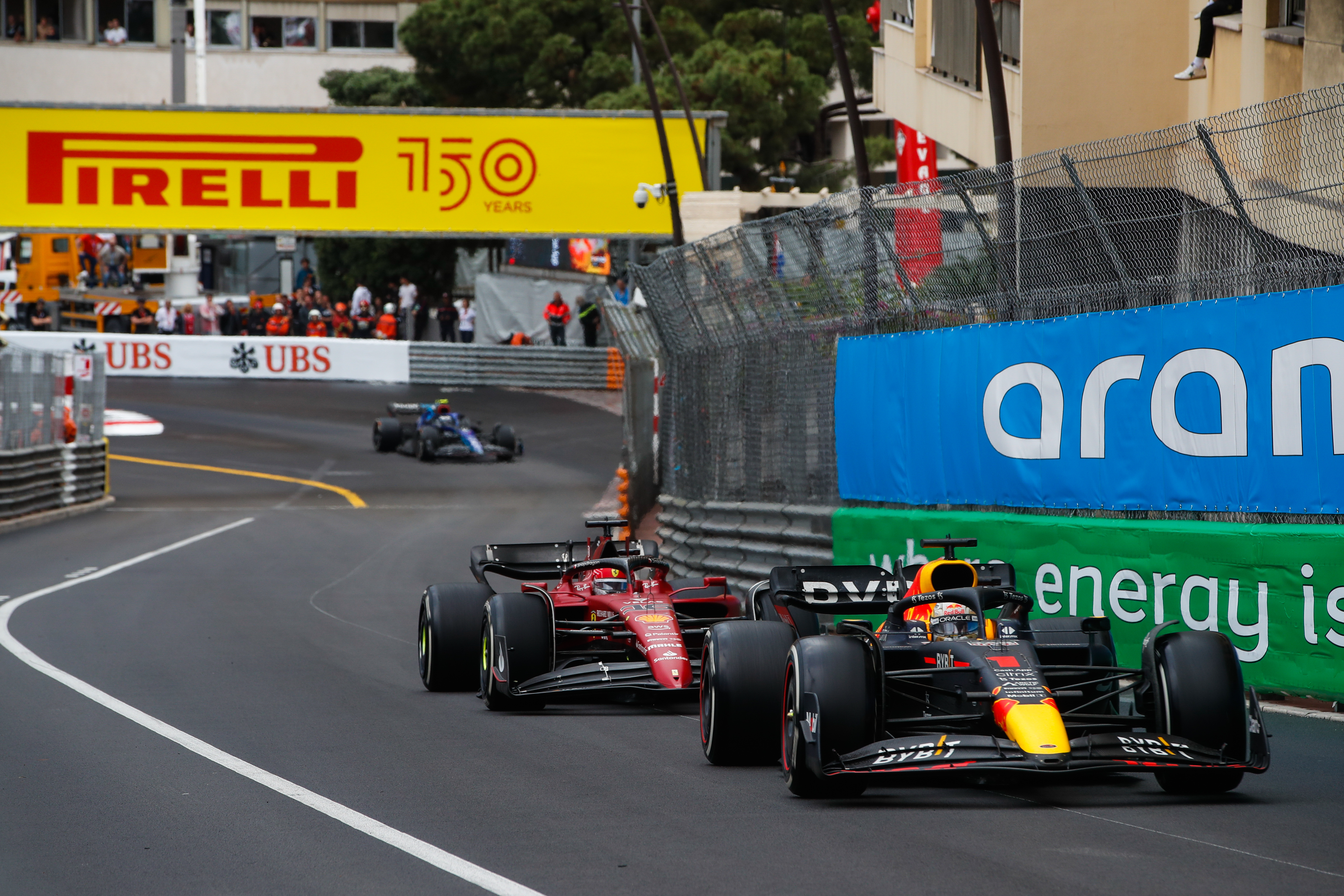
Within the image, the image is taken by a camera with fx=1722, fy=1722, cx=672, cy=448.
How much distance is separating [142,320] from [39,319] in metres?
2.48

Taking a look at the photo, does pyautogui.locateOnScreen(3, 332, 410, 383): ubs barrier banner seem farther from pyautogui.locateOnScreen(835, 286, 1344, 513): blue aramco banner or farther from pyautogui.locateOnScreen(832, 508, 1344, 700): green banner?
pyautogui.locateOnScreen(832, 508, 1344, 700): green banner

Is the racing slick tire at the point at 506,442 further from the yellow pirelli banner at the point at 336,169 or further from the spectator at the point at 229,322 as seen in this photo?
the spectator at the point at 229,322

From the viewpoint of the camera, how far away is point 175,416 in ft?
120

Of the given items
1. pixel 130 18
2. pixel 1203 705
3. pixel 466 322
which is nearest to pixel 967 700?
pixel 1203 705

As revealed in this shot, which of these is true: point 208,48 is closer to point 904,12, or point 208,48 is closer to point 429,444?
point 429,444

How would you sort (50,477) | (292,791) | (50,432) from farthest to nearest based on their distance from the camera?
(50,432) < (50,477) < (292,791)

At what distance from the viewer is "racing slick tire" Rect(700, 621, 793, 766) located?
7.64m

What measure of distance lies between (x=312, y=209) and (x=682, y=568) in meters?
25.0

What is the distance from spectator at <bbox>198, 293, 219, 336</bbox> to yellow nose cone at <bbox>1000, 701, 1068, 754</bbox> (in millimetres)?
39459

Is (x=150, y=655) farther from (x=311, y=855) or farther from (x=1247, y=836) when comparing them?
(x=1247, y=836)

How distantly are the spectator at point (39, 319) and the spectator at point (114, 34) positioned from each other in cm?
2667

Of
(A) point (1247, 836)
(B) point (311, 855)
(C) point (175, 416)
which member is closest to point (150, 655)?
(B) point (311, 855)

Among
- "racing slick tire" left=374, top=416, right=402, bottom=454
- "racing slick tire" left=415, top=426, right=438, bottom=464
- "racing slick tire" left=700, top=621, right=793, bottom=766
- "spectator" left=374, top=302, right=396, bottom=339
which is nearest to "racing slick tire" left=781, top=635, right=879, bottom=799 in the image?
"racing slick tire" left=700, top=621, right=793, bottom=766

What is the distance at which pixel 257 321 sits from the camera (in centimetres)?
4388
